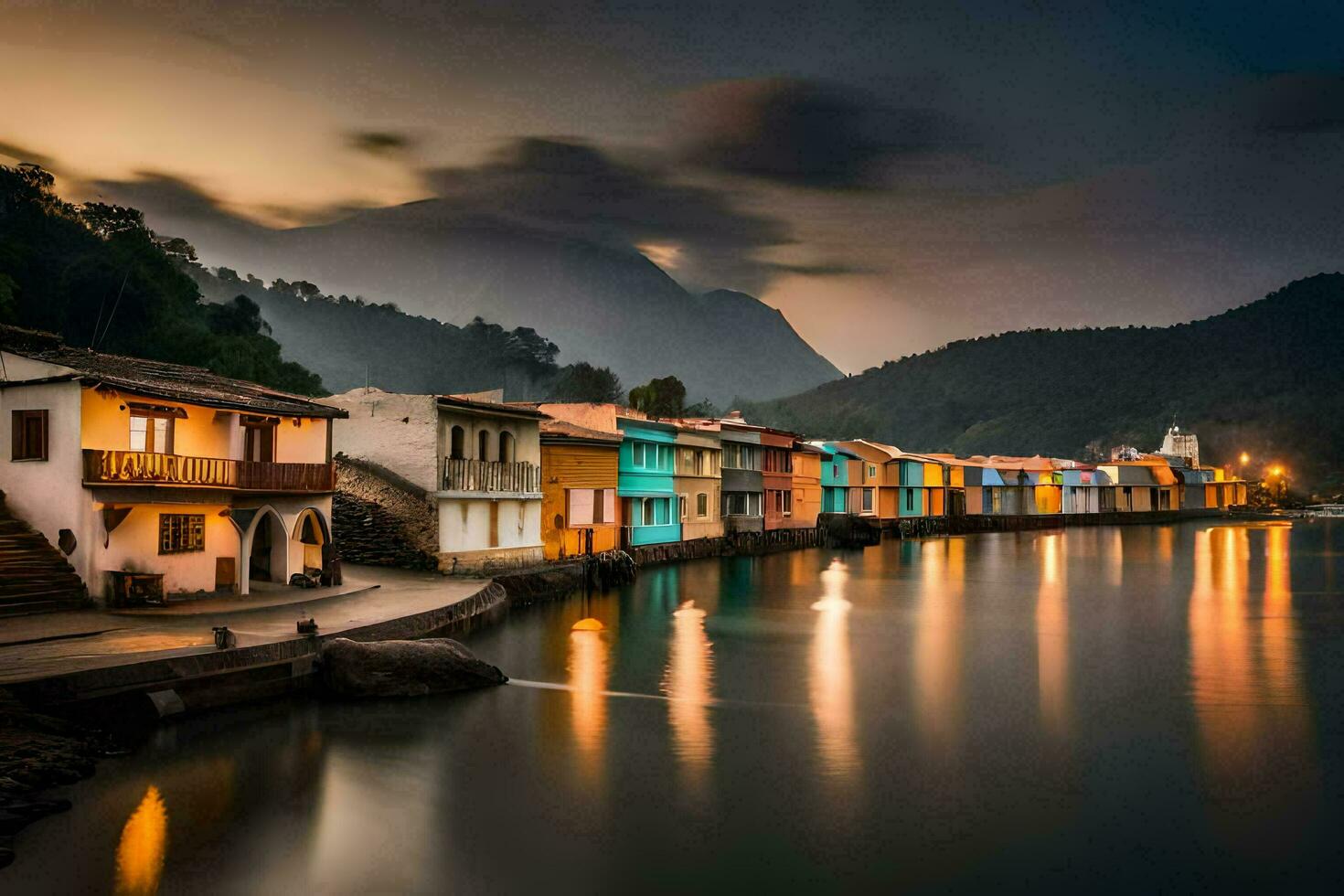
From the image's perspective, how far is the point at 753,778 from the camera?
1817cm

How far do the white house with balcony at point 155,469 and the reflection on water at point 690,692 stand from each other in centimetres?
1107

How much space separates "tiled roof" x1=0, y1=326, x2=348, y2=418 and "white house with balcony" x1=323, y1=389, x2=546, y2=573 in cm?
589

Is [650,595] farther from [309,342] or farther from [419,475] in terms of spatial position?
[309,342]

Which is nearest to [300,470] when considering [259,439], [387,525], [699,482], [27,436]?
[259,439]

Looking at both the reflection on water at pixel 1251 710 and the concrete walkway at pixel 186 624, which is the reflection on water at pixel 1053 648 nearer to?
the reflection on water at pixel 1251 710

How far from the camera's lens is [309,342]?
16850 centimetres

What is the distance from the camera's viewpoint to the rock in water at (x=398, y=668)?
22.0 metres

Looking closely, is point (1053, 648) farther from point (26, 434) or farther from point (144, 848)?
point (26, 434)

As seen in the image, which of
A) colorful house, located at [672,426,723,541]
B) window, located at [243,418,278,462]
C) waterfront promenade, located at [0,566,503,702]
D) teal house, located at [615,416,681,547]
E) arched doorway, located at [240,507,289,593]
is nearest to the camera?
waterfront promenade, located at [0,566,503,702]

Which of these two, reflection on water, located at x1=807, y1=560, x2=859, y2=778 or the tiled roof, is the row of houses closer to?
the tiled roof

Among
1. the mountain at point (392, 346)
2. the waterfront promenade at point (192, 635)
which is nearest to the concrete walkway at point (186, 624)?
the waterfront promenade at point (192, 635)

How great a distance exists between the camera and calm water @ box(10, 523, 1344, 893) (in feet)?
46.7

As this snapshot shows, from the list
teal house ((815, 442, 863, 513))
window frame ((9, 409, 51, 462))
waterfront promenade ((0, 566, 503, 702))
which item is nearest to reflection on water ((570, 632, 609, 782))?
waterfront promenade ((0, 566, 503, 702))

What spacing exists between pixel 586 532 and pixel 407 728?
2911 cm
